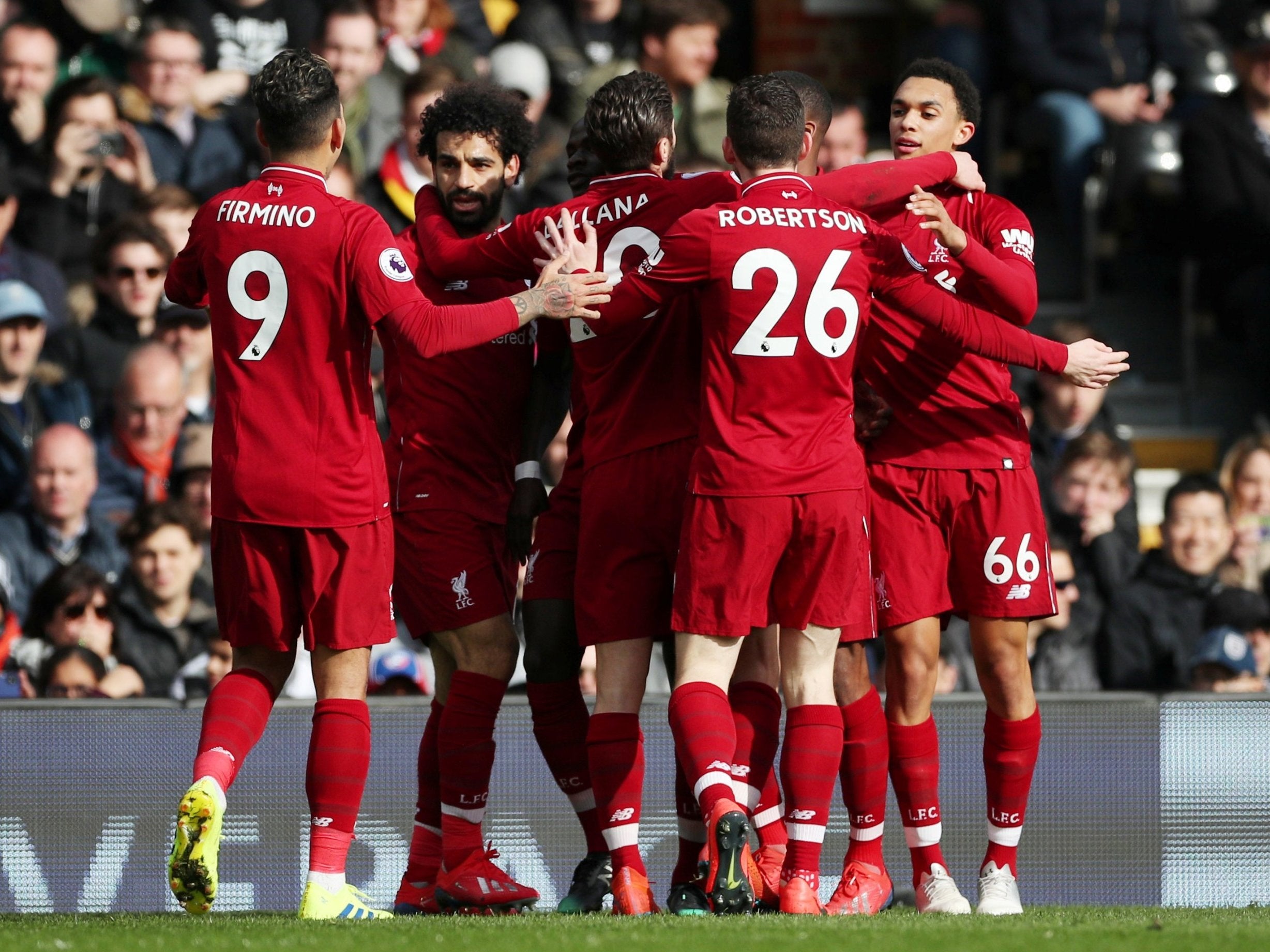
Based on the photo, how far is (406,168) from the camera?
34.9 feet

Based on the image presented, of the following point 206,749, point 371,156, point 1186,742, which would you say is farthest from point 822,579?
point 371,156

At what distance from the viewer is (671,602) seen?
5.92m

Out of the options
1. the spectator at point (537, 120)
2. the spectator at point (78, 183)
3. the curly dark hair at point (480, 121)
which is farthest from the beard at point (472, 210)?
the spectator at point (78, 183)

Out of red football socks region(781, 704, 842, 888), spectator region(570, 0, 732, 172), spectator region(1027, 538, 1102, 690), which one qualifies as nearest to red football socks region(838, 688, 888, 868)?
red football socks region(781, 704, 842, 888)

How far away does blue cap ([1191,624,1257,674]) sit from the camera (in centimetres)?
855

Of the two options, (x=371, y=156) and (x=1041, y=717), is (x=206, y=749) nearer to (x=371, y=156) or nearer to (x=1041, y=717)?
(x=1041, y=717)

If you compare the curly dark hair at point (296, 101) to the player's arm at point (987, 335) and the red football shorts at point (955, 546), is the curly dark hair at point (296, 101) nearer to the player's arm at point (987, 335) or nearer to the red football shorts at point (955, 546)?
the player's arm at point (987, 335)

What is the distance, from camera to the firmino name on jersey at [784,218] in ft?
18.6

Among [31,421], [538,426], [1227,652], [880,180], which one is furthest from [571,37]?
[880,180]

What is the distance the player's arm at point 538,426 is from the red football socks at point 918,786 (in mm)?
1380

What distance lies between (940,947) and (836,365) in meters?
1.77

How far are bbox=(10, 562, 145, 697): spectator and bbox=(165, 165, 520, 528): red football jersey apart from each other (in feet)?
9.30

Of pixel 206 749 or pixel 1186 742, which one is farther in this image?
pixel 1186 742

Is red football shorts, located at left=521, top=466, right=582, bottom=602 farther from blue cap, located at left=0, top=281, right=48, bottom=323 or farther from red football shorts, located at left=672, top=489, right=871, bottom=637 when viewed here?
blue cap, located at left=0, top=281, right=48, bottom=323
